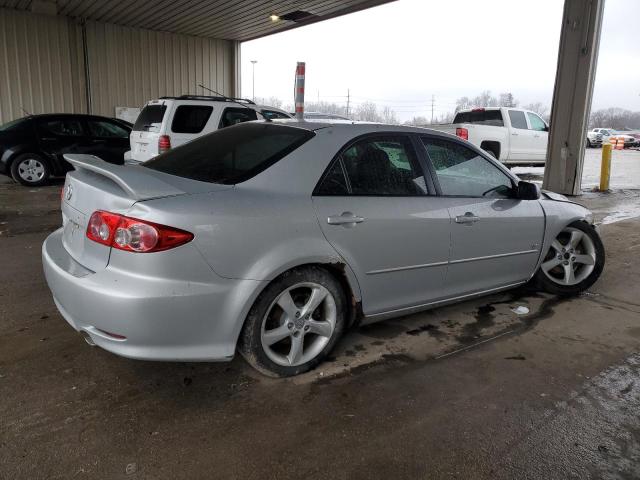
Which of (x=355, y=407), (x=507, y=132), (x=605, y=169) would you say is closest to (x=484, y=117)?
(x=507, y=132)

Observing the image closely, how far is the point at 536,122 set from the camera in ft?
46.7

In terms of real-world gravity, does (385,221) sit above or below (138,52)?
below

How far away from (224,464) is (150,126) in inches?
296

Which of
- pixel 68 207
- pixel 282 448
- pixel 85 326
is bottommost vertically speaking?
pixel 282 448

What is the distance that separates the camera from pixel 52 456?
2.21 m

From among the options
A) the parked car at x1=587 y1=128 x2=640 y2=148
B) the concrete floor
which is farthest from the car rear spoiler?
the parked car at x1=587 y1=128 x2=640 y2=148

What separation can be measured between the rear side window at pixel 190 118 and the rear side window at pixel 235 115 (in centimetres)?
27

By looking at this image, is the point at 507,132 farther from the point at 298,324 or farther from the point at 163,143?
the point at 298,324

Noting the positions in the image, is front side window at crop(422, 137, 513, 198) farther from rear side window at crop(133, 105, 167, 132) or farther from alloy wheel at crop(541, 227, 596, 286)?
rear side window at crop(133, 105, 167, 132)

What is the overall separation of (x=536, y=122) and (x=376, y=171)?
12841 mm

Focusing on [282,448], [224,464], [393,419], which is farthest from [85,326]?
[393,419]

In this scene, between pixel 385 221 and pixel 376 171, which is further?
pixel 376 171

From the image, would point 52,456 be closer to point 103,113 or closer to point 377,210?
point 377,210

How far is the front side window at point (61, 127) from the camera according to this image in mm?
10188
